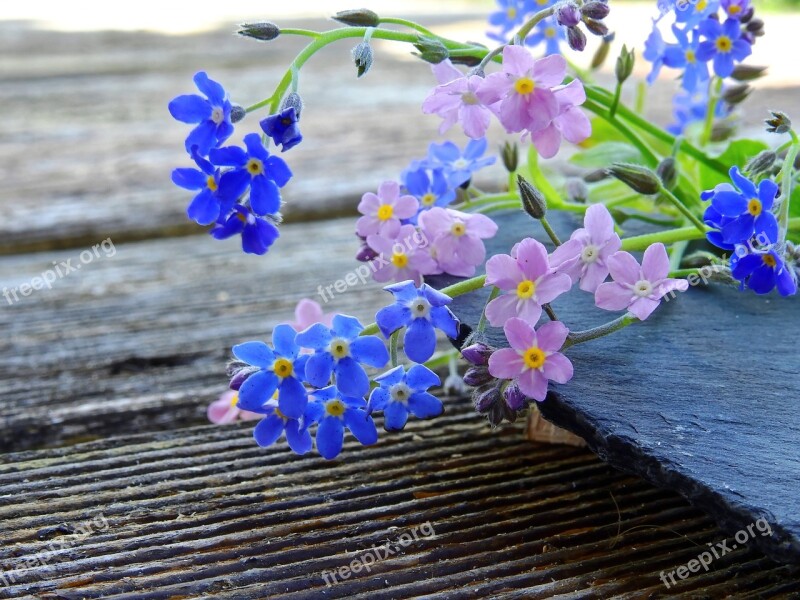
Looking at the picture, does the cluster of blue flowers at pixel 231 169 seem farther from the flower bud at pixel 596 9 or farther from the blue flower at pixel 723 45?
the blue flower at pixel 723 45

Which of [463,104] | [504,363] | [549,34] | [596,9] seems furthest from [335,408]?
[549,34]

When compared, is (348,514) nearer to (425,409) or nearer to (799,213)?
(425,409)

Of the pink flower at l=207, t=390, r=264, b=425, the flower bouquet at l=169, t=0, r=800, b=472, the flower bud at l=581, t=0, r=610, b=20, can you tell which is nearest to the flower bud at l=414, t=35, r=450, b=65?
the flower bouquet at l=169, t=0, r=800, b=472

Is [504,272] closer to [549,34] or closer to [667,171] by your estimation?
[667,171]

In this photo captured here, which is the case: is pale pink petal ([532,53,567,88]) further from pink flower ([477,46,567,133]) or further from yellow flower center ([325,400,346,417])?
yellow flower center ([325,400,346,417])

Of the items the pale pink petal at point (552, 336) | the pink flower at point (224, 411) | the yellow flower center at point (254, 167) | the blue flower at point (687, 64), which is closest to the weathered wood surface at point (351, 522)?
the pink flower at point (224, 411)

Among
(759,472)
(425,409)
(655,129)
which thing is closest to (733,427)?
(759,472)
